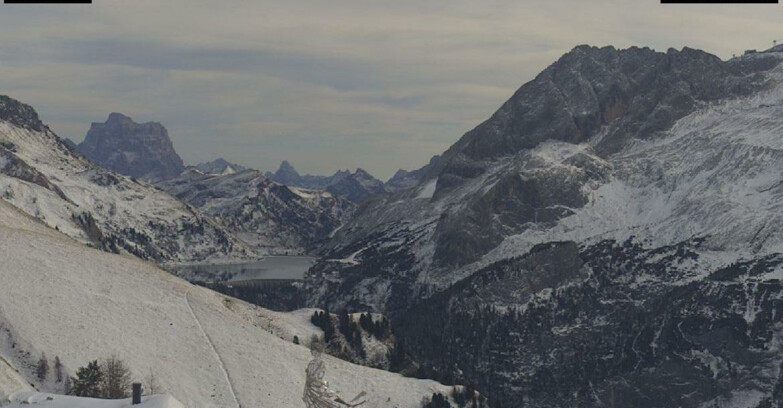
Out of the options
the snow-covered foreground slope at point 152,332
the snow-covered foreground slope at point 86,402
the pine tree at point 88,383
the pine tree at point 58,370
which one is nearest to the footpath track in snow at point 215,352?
the snow-covered foreground slope at point 152,332

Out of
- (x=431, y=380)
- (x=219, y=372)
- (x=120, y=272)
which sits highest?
(x=120, y=272)

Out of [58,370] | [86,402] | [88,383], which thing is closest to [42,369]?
[58,370]

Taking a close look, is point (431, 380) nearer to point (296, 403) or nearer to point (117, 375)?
point (296, 403)

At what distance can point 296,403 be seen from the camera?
489 feet

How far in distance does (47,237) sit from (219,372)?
203ft

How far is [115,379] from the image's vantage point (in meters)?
129

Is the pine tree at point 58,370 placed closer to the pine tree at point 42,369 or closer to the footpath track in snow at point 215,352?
the pine tree at point 42,369

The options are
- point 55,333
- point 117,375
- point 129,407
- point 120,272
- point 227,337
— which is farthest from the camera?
point 120,272

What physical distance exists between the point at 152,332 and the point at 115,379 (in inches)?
1300

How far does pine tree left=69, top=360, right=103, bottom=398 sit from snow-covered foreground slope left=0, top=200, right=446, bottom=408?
304 inches

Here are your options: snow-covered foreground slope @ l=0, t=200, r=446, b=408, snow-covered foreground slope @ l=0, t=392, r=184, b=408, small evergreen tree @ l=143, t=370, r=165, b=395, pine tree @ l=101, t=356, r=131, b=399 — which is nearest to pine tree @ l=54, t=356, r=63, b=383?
snow-covered foreground slope @ l=0, t=200, r=446, b=408

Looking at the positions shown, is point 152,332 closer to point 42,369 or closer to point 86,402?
point 42,369

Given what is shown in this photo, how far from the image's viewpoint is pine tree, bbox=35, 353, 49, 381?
13538 cm

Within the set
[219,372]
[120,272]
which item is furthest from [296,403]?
[120,272]
